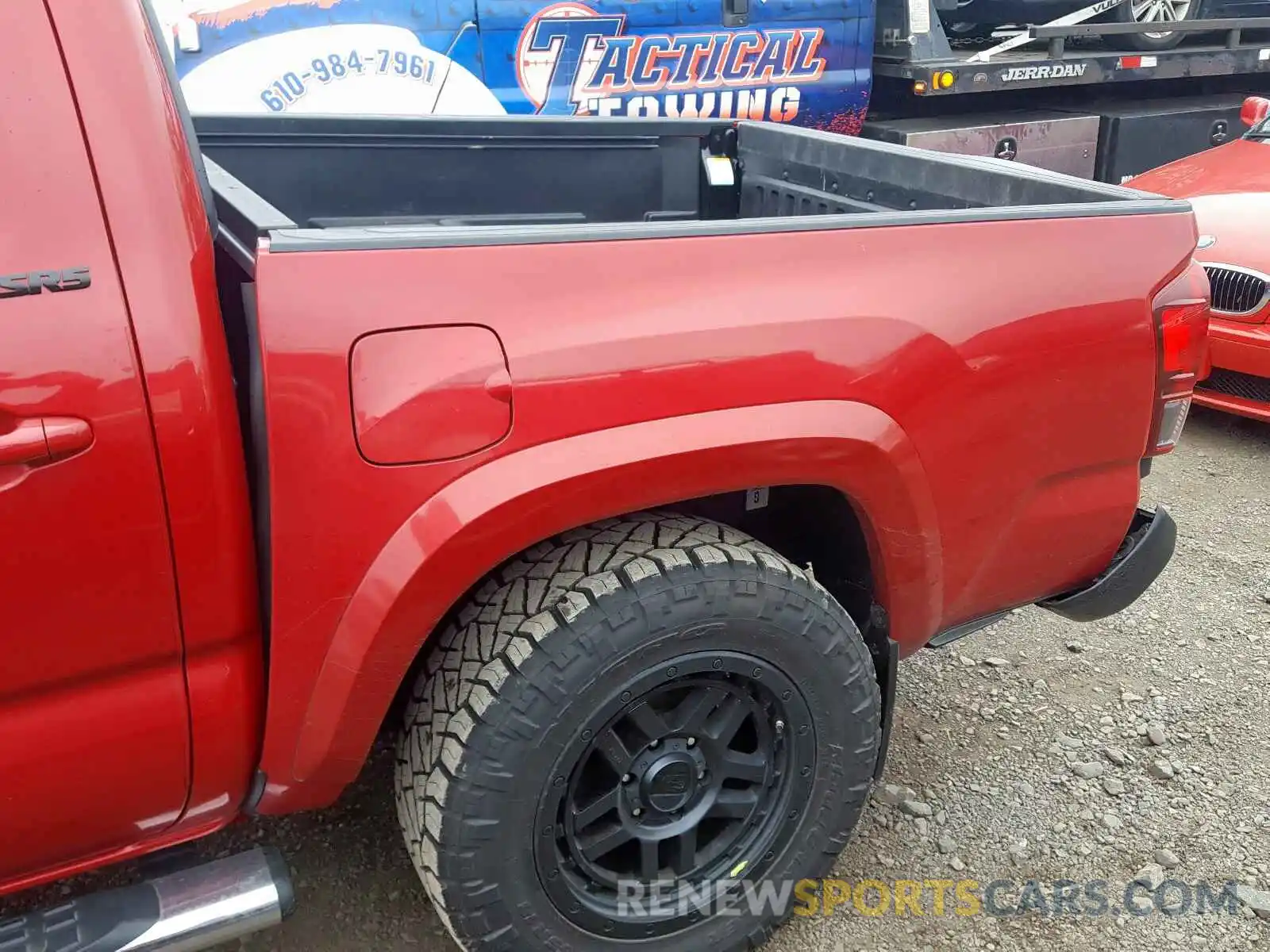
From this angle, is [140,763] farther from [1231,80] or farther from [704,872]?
[1231,80]

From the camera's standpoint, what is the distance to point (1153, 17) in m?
7.96

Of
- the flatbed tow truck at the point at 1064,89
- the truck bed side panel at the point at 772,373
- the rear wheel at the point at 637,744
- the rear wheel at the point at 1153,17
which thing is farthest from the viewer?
the rear wheel at the point at 1153,17

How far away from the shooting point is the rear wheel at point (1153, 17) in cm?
752

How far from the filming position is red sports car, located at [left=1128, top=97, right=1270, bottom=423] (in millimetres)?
4402

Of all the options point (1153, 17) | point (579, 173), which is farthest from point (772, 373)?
point (1153, 17)

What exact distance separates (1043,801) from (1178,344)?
1175mm

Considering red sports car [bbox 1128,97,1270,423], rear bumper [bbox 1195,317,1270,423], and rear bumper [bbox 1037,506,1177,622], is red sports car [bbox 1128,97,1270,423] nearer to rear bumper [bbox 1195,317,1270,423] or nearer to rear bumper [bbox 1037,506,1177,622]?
rear bumper [bbox 1195,317,1270,423]

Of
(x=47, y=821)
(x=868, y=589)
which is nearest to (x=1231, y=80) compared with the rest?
(x=868, y=589)

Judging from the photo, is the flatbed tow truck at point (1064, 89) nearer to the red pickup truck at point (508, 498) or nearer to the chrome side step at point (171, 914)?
the red pickup truck at point (508, 498)

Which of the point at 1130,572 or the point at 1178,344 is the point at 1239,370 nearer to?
the point at 1130,572

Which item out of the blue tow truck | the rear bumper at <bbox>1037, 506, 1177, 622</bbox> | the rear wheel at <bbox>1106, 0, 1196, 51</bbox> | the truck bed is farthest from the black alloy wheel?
the rear wheel at <bbox>1106, 0, 1196, 51</bbox>

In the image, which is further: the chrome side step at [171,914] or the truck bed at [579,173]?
the truck bed at [579,173]

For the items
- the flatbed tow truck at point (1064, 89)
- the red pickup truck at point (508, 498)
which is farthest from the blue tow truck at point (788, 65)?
the red pickup truck at point (508, 498)

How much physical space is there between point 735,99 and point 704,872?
4956 mm
